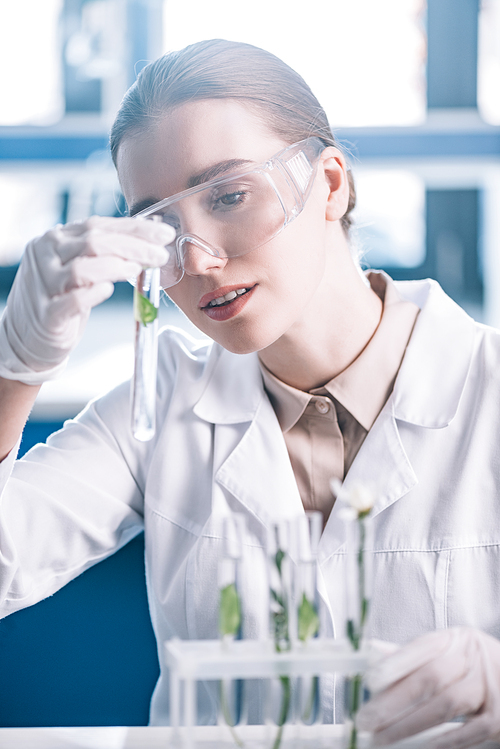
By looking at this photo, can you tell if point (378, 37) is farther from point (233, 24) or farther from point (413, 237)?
point (413, 237)

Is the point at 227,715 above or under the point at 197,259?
under

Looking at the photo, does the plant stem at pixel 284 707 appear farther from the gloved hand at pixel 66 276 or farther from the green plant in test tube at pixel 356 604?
the gloved hand at pixel 66 276

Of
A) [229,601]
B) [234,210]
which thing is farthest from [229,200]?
[229,601]

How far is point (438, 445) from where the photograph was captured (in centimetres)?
119

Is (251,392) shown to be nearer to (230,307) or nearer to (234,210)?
(230,307)

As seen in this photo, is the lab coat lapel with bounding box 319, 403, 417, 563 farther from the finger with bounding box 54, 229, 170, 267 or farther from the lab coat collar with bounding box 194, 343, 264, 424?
the finger with bounding box 54, 229, 170, 267

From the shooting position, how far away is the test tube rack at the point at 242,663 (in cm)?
68

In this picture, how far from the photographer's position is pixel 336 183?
127 cm

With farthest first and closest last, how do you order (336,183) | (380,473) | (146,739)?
1. (336,183)
2. (380,473)
3. (146,739)

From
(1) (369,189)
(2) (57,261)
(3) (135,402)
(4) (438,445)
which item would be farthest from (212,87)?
(1) (369,189)

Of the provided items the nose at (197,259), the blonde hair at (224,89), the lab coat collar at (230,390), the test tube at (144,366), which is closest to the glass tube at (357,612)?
the test tube at (144,366)

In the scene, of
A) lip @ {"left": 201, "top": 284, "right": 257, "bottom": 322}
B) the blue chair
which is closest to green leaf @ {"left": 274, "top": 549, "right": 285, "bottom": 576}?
lip @ {"left": 201, "top": 284, "right": 257, "bottom": 322}

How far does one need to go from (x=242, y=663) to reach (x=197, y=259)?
0.60 m

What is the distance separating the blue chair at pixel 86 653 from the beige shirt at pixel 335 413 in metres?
0.41
